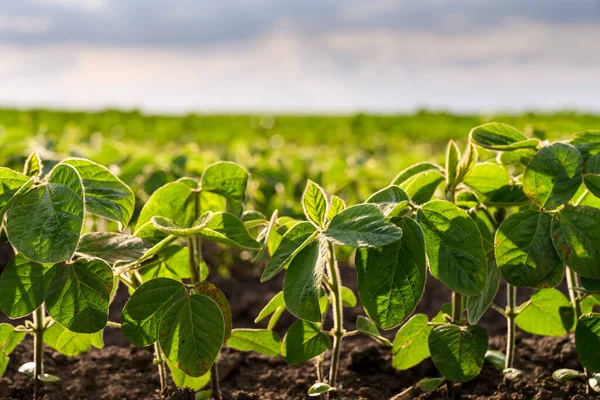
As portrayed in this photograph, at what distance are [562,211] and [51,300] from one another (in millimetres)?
1220

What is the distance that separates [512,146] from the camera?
1.72m

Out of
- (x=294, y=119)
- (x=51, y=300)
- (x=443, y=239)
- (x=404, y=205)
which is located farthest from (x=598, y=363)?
(x=294, y=119)

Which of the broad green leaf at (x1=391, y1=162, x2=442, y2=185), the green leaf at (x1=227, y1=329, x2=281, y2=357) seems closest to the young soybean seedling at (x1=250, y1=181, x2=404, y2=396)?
the broad green leaf at (x1=391, y1=162, x2=442, y2=185)

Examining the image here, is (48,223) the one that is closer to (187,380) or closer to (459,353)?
(187,380)

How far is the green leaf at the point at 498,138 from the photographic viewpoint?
1743 millimetres

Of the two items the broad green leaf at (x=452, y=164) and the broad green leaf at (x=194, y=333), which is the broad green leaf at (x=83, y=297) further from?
the broad green leaf at (x=452, y=164)

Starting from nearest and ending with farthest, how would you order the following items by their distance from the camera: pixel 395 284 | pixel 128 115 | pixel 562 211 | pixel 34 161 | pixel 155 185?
pixel 395 284
pixel 562 211
pixel 34 161
pixel 155 185
pixel 128 115

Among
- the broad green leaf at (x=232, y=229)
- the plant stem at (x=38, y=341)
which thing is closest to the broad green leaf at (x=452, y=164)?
the broad green leaf at (x=232, y=229)

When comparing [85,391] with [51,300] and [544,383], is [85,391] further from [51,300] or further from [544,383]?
[544,383]

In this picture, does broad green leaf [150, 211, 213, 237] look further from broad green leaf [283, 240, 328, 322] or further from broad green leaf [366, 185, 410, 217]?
broad green leaf [366, 185, 410, 217]

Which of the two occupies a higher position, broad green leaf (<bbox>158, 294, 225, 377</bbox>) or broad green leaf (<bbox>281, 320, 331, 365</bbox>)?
broad green leaf (<bbox>158, 294, 225, 377</bbox>)

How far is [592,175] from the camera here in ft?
5.43

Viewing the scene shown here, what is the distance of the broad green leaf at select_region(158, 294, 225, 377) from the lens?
1.63m

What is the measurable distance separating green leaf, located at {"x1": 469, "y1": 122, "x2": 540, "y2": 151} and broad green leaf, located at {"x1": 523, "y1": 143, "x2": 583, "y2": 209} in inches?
2.6
